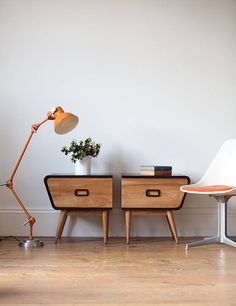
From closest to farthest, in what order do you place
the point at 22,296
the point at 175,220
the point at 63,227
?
the point at 22,296
the point at 63,227
the point at 175,220

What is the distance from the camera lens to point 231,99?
14.1ft

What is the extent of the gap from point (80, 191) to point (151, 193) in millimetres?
537

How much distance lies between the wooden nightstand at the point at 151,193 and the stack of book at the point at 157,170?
0.05 metres

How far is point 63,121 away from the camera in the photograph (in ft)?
11.8

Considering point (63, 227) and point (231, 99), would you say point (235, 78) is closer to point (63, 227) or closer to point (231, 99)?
point (231, 99)

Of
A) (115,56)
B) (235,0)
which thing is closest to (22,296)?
(115,56)

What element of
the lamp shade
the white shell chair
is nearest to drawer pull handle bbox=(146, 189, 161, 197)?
the white shell chair

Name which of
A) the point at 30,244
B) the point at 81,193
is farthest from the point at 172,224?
the point at 30,244

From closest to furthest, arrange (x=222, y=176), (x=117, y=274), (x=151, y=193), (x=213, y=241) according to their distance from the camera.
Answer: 1. (x=117, y=274)
2. (x=213, y=241)
3. (x=151, y=193)
4. (x=222, y=176)

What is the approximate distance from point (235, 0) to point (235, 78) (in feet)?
2.17

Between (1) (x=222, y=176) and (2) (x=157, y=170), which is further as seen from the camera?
(1) (x=222, y=176)

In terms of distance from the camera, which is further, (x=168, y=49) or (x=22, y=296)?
(x=168, y=49)

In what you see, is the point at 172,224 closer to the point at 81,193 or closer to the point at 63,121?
the point at 81,193

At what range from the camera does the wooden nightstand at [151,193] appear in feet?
12.5
